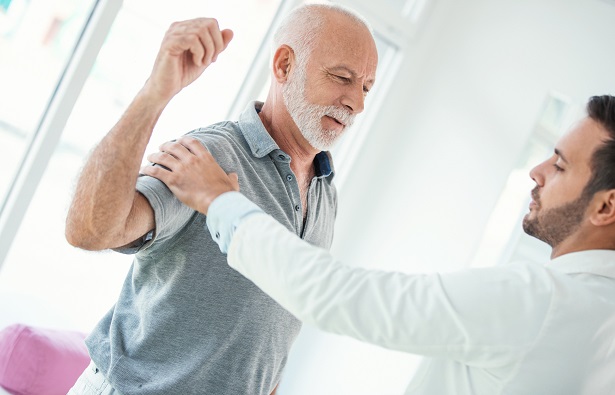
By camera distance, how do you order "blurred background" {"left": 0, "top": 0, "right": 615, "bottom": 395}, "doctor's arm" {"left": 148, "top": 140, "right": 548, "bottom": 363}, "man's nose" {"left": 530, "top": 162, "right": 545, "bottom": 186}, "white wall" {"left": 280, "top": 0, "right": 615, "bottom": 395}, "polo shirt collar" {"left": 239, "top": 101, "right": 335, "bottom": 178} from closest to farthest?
"doctor's arm" {"left": 148, "top": 140, "right": 548, "bottom": 363} < "man's nose" {"left": 530, "top": 162, "right": 545, "bottom": 186} < "polo shirt collar" {"left": 239, "top": 101, "right": 335, "bottom": 178} < "blurred background" {"left": 0, "top": 0, "right": 615, "bottom": 395} < "white wall" {"left": 280, "top": 0, "right": 615, "bottom": 395}

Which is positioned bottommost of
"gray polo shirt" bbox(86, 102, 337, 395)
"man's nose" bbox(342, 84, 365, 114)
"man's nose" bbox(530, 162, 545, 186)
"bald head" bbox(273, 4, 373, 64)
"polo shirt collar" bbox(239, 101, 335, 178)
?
"gray polo shirt" bbox(86, 102, 337, 395)

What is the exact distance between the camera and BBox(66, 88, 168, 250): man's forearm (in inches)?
53.6

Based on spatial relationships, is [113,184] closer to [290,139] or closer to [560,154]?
[290,139]

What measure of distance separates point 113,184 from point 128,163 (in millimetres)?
53

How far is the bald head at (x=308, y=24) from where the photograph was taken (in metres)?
2.02

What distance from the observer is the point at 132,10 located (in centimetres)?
287

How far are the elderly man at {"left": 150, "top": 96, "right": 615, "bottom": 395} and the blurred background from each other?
4.75 ft

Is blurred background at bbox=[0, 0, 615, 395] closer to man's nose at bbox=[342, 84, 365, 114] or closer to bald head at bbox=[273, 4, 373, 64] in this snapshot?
bald head at bbox=[273, 4, 373, 64]

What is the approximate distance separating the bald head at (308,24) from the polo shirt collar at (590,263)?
0.93 metres

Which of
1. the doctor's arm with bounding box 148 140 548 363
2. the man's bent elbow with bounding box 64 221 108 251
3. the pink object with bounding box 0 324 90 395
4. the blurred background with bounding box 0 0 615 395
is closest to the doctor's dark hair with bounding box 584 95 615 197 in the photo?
the doctor's arm with bounding box 148 140 548 363

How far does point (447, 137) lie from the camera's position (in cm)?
407

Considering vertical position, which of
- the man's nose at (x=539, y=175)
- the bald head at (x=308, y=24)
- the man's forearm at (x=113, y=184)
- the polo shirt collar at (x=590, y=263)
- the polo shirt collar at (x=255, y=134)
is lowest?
the man's forearm at (x=113, y=184)

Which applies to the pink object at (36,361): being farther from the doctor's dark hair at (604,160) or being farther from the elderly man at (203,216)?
the doctor's dark hair at (604,160)

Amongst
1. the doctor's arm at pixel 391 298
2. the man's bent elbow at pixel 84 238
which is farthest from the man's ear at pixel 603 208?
the man's bent elbow at pixel 84 238
